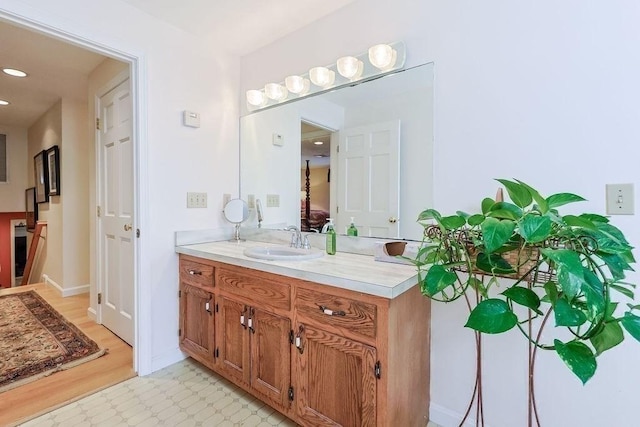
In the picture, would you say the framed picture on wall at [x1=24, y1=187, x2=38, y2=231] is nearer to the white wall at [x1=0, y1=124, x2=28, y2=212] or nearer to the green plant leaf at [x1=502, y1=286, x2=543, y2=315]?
the white wall at [x1=0, y1=124, x2=28, y2=212]

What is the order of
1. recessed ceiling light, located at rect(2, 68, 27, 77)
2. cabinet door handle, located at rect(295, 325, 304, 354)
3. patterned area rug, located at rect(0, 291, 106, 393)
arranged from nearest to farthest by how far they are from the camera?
cabinet door handle, located at rect(295, 325, 304, 354)
patterned area rug, located at rect(0, 291, 106, 393)
recessed ceiling light, located at rect(2, 68, 27, 77)

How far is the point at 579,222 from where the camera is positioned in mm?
834

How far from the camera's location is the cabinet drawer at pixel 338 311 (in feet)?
4.02

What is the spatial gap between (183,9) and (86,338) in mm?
2525

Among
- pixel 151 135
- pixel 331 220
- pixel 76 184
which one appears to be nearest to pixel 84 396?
pixel 151 135

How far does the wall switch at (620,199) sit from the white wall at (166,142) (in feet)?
7.28

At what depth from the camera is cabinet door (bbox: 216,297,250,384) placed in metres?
1.71

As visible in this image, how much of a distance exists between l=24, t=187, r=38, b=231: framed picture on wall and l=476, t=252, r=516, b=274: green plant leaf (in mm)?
5627

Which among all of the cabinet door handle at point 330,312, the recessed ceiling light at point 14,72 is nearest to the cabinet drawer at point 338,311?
the cabinet door handle at point 330,312

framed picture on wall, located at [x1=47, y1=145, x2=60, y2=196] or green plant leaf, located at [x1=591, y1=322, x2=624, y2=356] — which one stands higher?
framed picture on wall, located at [x1=47, y1=145, x2=60, y2=196]

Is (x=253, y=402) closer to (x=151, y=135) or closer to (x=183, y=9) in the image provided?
(x=151, y=135)

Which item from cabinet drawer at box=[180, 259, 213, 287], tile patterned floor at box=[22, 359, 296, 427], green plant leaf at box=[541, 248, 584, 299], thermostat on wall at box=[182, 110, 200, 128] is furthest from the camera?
thermostat on wall at box=[182, 110, 200, 128]

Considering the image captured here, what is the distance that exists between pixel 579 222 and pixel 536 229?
15 centimetres

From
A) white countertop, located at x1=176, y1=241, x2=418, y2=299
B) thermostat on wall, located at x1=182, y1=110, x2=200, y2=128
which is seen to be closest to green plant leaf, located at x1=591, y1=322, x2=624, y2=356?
white countertop, located at x1=176, y1=241, x2=418, y2=299
